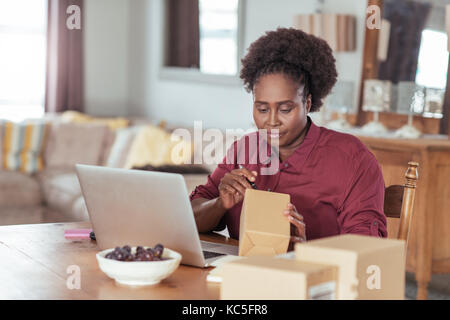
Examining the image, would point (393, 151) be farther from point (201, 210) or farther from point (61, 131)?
point (61, 131)

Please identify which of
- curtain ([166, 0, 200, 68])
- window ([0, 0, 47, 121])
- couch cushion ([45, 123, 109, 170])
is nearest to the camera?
couch cushion ([45, 123, 109, 170])

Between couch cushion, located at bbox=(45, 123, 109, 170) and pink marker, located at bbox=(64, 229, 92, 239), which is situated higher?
pink marker, located at bbox=(64, 229, 92, 239)

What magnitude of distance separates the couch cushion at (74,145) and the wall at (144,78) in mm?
779

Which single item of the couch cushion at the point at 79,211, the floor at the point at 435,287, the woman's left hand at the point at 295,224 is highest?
the woman's left hand at the point at 295,224

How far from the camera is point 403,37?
4.00m

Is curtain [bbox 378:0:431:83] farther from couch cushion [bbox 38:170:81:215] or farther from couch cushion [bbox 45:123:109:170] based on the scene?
couch cushion [bbox 45:123:109:170]

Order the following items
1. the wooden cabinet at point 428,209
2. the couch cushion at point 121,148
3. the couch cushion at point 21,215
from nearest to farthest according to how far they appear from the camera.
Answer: the wooden cabinet at point 428,209
the couch cushion at point 21,215
the couch cushion at point 121,148

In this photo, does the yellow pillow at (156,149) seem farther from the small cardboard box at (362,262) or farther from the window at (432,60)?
the small cardboard box at (362,262)

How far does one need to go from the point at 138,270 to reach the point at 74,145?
4.04 metres

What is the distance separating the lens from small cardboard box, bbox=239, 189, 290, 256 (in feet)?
4.79

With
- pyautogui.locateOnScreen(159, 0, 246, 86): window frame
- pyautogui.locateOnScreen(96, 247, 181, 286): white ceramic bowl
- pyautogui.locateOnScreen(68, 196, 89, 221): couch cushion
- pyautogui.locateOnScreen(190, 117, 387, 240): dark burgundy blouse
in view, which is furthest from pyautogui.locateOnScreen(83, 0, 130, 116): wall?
pyautogui.locateOnScreen(96, 247, 181, 286): white ceramic bowl

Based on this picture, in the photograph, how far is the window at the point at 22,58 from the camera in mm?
5910

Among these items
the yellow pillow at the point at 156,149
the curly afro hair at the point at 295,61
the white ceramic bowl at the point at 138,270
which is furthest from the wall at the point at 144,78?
the white ceramic bowl at the point at 138,270
